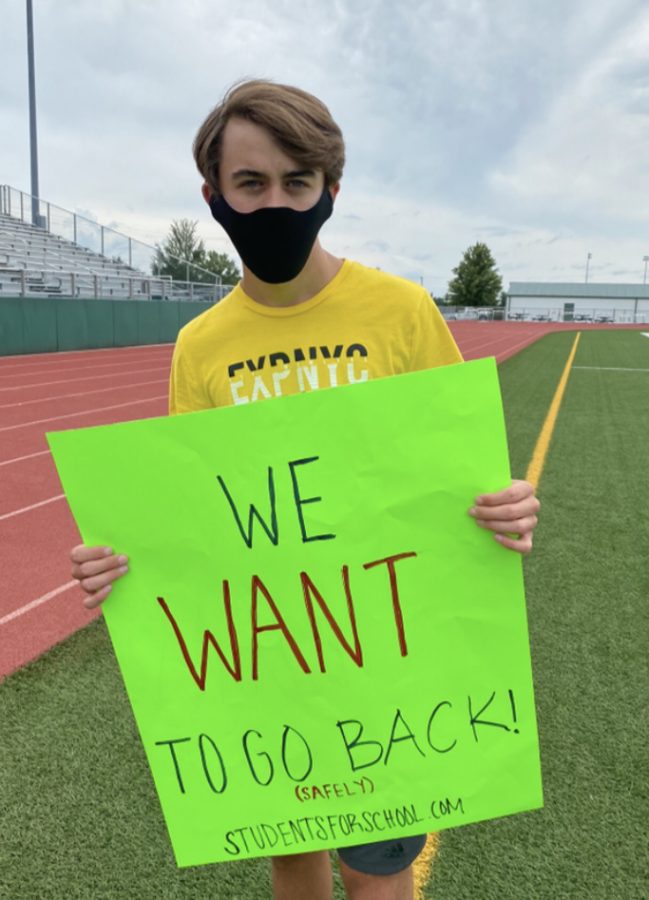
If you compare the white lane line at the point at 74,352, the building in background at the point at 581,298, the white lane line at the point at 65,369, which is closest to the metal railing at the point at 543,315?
the building in background at the point at 581,298

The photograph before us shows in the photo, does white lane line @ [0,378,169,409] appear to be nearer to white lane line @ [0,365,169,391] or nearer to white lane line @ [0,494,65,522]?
white lane line @ [0,365,169,391]

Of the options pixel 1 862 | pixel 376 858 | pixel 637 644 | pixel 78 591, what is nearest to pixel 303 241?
pixel 376 858

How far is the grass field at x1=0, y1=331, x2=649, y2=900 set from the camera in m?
1.99

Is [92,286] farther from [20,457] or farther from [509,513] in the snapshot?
[509,513]

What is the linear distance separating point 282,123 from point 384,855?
144 cm

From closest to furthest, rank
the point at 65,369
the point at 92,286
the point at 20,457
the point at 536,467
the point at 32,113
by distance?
the point at 536,467 → the point at 20,457 → the point at 65,369 → the point at 92,286 → the point at 32,113

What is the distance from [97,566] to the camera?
1226 mm

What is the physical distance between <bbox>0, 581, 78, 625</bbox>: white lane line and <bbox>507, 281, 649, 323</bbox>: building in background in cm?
7987

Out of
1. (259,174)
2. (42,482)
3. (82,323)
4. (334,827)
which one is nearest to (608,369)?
(82,323)

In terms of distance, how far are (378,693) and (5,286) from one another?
19156 millimetres

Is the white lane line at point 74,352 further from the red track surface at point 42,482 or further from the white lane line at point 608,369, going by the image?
the white lane line at point 608,369

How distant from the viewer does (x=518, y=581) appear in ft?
3.93

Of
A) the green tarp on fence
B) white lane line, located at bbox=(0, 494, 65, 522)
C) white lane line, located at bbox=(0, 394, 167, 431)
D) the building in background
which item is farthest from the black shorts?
the building in background

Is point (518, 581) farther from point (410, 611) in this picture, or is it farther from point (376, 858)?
point (376, 858)
